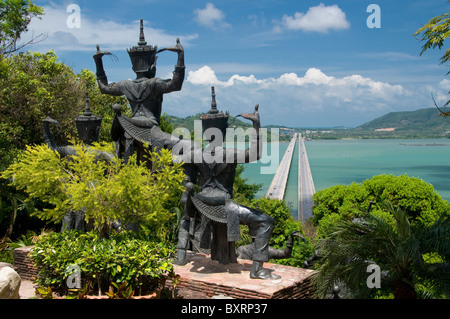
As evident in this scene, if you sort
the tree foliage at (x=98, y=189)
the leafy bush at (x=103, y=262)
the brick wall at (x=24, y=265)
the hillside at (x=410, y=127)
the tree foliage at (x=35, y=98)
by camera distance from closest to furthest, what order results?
the leafy bush at (x=103, y=262)
the tree foliage at (x=98, y=189)
the brick wall at (x=24, y=265)
the tree foliage at (x=35, y=98)
the hillside at (x=410, y=127)

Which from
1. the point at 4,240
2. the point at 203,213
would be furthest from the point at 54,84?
the point at 203,213

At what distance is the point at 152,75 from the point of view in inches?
463

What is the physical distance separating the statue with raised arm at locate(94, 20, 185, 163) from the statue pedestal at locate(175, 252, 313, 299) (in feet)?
10.8

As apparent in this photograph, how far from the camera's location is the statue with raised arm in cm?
1126

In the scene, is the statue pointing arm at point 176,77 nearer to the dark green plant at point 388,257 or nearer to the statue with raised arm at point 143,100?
the statue with raised arm at point 143,100

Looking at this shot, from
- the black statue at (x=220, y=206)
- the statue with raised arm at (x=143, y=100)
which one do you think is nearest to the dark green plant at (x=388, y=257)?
the black statue at (x=220, y=206)

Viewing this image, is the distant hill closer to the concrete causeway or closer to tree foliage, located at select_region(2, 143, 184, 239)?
the concrete causeway

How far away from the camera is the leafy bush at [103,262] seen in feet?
24.3

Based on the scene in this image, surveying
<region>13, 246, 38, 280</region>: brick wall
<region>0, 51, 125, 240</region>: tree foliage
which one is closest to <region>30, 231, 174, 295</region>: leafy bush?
<region>13, 246, 38, 280</region>: brick wall

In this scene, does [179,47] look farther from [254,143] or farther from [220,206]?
[220,206]

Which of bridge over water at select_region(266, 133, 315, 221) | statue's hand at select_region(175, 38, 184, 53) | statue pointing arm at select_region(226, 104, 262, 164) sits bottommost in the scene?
bridge over water at select_region(266, 133, 315, 221)

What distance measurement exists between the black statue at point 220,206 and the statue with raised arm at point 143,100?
1.60m
